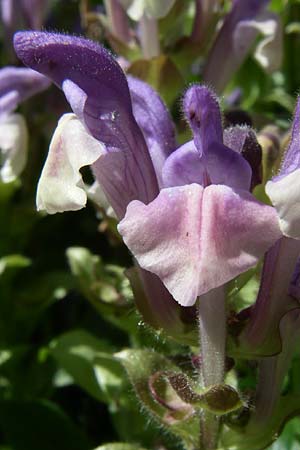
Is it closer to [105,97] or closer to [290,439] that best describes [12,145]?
[105,97]

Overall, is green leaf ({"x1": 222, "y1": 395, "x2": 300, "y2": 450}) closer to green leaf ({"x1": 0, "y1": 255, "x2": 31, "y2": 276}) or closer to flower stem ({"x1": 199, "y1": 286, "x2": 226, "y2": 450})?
flower stem ({"x1": 199, "y1": 286, "x2": 226, "y2": 450})

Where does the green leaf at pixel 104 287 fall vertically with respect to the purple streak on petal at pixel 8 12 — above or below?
below

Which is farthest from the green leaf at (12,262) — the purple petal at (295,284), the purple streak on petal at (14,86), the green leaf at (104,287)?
the purple petal at (295,284)

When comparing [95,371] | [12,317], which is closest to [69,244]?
[12,317]

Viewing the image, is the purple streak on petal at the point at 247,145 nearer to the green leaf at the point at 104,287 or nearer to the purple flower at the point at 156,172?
the purple flower at the point at 156,172

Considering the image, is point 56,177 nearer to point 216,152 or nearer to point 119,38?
point 216,152

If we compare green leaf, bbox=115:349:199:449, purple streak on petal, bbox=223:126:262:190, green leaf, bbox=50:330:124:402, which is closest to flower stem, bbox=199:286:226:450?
green leaf, bbox=115:349:199:449
